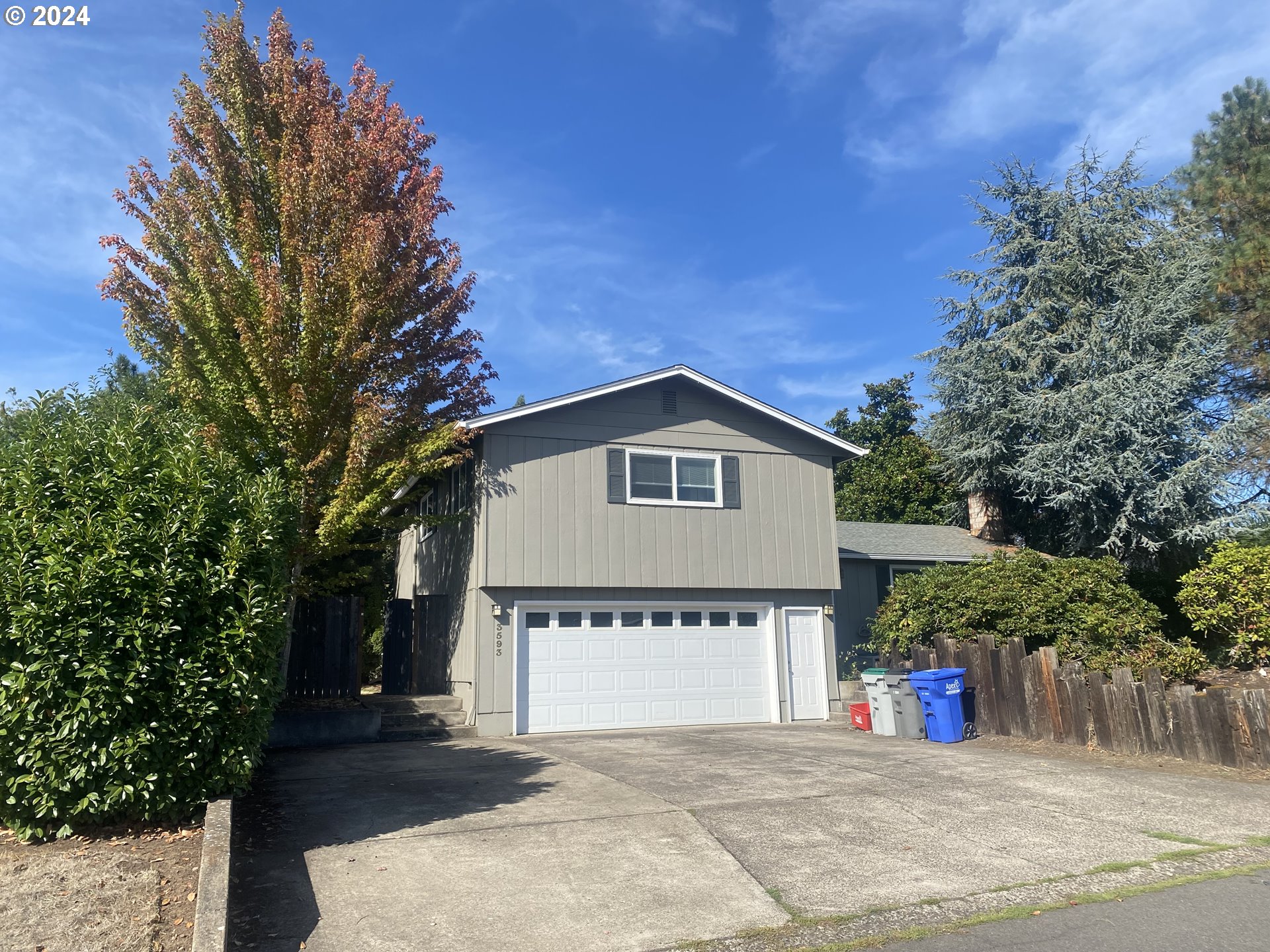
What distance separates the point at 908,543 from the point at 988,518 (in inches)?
207

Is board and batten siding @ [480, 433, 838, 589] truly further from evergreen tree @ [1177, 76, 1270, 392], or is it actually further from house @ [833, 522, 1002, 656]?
evergreen tree @ [1177, 76, 1270, 392]

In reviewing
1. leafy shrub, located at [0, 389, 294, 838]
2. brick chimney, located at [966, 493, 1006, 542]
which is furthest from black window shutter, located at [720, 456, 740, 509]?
brick chimney, located at [966, 493, 1006, 542]

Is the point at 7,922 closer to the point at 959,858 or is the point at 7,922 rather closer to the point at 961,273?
the point at 959,858

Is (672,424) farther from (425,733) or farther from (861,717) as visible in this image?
(425,733)

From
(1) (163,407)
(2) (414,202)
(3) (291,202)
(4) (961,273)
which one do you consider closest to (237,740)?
(3) (291,202)

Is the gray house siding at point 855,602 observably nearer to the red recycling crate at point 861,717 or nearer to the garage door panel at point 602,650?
the red recycling crate at point 861,717

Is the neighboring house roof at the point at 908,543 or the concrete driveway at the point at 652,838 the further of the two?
the neighboring house roof at the point at 908,543

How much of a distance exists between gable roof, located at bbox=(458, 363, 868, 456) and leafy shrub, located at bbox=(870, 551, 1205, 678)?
3483mm

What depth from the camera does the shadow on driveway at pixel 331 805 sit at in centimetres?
546

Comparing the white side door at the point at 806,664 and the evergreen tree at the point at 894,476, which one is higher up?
the evergreen tree at the point at 894,476

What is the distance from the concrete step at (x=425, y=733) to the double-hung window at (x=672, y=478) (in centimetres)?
475

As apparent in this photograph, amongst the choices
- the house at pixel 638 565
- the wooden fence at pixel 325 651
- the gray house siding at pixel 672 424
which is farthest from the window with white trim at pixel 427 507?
the gray house siding at pixel 672 424

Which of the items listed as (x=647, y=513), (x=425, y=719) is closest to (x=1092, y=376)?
(x=647, y=513)

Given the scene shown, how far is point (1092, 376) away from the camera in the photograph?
22812mm
